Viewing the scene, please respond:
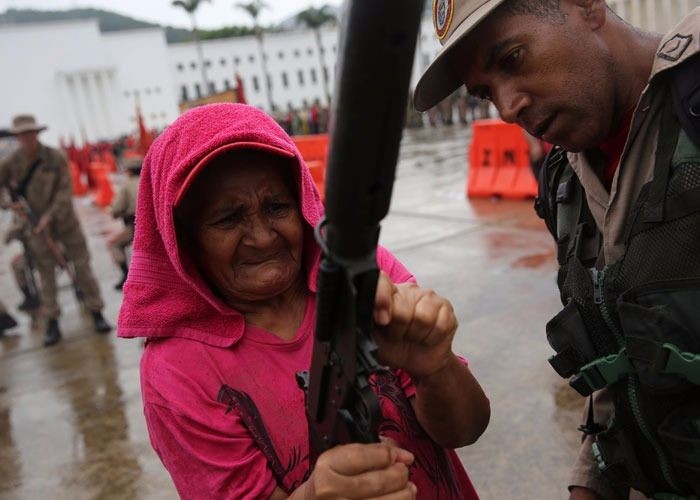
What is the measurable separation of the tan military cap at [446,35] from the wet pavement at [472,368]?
1.82m

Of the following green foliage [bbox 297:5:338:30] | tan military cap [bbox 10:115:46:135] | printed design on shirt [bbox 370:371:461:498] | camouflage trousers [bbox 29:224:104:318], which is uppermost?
green foliage [bbox 297:5:338:30]

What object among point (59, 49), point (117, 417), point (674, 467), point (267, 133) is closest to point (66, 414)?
point (117, 417)

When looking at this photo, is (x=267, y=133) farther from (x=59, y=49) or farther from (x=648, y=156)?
(x=59, y=49)

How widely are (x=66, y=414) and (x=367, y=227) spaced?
4.08 m

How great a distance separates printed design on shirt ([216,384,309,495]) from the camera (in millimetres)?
1313

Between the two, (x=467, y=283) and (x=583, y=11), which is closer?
(x=583, y=11)

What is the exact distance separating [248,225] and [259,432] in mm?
449

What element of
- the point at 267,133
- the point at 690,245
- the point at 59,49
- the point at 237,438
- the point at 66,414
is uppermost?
the point at 59,49

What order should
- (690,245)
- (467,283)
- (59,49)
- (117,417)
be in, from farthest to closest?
1. (59,49)
2. (467,283)
3. (117,417)
4. (690,245)

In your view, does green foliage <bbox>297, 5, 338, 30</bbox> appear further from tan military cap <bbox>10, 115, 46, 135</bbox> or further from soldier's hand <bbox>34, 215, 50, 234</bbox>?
soldier's hand <bbox>34, 215, 50, 234</bbox>

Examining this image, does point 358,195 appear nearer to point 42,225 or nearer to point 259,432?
point 259,432

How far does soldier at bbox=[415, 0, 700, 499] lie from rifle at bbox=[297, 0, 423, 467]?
0.63 meters

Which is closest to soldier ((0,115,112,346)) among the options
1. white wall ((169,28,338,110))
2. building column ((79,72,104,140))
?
building column ((79,72,104,140))

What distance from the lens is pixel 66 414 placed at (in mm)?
4215
